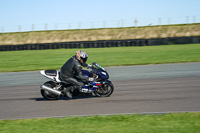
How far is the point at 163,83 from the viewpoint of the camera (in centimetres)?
1177

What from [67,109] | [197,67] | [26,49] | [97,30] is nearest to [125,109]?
[67,109]

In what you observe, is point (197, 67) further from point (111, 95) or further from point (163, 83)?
point (111, 95)

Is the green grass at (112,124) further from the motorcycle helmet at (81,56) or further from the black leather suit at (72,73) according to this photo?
the motorcycle helmet at (81,56)

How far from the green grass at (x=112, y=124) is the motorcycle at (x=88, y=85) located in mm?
2529

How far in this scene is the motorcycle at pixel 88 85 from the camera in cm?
935

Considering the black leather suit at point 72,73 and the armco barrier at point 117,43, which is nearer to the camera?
the black leather suit at point 72,73

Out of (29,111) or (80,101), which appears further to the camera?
(80,101)

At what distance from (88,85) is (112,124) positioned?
3.33 metres

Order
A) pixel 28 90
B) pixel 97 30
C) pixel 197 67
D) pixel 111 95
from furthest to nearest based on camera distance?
pixel 97 30 < pixel 197 67 < pixel 28 90 < pixel 111 95

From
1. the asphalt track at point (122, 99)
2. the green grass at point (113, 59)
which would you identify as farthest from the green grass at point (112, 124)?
the green grass at point (113, 59)

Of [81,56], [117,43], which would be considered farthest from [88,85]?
[117,43]

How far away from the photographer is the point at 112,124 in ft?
20.5

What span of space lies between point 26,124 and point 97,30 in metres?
44.6

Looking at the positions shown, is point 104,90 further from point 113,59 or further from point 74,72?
point 113,59
